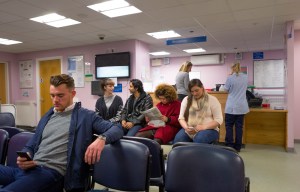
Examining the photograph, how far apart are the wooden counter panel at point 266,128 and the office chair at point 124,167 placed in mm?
3883

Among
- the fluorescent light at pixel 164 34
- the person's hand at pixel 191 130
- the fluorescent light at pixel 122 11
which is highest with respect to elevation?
the fluorescent light at pixel 122 11

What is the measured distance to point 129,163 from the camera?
1.56m

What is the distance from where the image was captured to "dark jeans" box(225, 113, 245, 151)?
14.0ft

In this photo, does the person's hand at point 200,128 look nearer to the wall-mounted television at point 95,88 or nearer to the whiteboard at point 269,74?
the wall-mounted television at point 95,88

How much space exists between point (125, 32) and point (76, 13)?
154cm

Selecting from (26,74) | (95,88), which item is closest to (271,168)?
(95,88)

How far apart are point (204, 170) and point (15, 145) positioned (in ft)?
5.05

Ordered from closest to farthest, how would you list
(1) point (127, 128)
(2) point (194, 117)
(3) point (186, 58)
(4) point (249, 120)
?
(2) point (194, 117) → (1) point (127, 128) → (4) point (249, 120) → (3) point (186, 58)

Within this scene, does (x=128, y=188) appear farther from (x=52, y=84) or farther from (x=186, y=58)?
(x=186, y=58)

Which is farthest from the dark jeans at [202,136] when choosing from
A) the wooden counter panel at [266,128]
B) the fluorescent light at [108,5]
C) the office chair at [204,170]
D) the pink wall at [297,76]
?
the pink wall at [297,76]

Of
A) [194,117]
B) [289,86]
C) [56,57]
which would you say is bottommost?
[194,117]

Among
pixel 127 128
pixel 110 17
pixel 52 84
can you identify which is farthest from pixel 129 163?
pixel 110 17

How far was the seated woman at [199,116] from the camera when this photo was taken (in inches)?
108

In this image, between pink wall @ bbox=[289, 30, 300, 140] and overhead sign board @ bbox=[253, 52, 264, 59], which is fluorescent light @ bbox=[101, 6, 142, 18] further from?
overhead sign board @ bbox=[253, 52, 264, 59]
